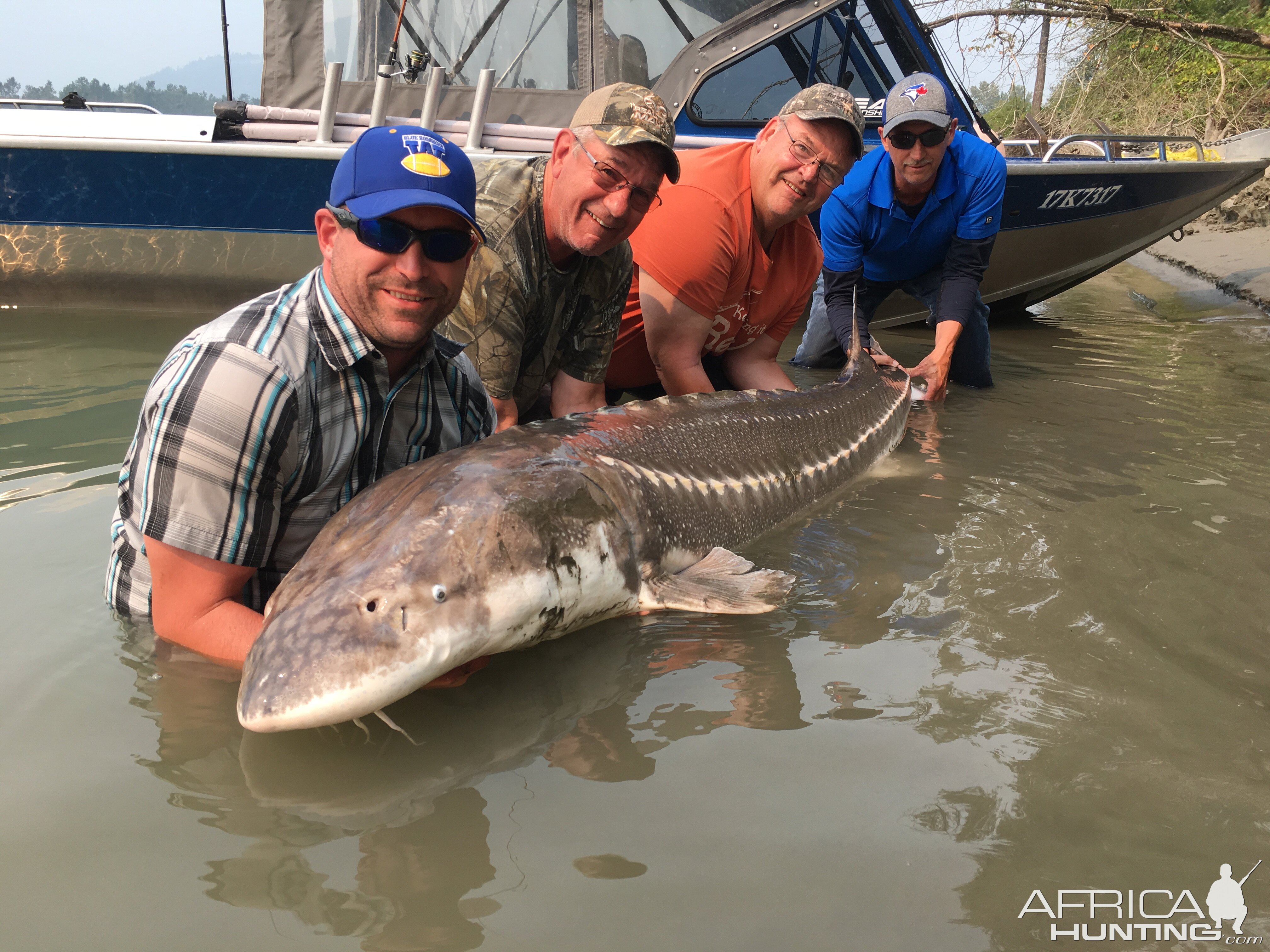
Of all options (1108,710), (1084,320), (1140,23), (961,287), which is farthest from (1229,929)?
(1140,23)

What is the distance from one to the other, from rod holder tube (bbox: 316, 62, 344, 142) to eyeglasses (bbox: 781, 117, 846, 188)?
10.0 feet

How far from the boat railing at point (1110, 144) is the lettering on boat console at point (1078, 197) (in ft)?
0.72

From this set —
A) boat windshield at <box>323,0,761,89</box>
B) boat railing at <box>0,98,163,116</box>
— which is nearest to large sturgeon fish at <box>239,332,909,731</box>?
boat windshield at <box>323,0,761,89</box>

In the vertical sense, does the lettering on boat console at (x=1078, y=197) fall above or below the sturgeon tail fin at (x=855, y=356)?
above

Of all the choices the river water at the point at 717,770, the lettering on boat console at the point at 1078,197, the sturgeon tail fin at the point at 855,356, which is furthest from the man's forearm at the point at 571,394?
the lettering on boat console at the point at 1078,197

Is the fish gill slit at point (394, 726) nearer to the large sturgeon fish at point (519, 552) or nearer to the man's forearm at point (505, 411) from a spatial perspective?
the large sturgeon fish at point (519, 552)

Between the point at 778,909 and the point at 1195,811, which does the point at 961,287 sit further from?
the point at 778,909

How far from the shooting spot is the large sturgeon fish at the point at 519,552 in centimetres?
167

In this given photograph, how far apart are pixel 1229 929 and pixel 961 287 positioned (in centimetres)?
430

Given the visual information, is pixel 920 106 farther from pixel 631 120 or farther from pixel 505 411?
pixel 505 411

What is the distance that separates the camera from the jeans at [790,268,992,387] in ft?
18.1

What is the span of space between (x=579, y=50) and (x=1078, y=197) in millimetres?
3725

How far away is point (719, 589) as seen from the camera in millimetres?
2422

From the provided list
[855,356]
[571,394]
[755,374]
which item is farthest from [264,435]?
[855,356]
